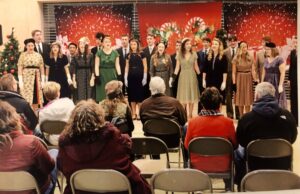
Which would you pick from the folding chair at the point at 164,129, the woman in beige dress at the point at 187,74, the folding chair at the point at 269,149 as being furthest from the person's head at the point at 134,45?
the folding chair at the point at 269,149

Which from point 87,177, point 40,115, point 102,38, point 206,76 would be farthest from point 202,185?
point 102,38

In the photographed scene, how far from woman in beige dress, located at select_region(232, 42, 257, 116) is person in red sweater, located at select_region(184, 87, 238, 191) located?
3933 millimetres

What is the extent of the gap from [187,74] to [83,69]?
201 centimetres

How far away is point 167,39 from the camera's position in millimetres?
10891

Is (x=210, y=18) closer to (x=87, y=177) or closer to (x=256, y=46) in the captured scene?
(x=256, y=46)

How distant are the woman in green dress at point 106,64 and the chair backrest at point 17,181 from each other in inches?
217

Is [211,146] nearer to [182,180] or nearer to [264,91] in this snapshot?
[264,91]

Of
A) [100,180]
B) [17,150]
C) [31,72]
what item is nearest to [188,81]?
[31,72]

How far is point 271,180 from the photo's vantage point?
9.91 ft

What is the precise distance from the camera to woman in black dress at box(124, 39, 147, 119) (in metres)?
8.63

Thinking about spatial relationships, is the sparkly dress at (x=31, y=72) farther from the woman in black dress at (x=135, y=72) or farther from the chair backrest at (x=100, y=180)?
the chair backrest at (x=100, y=180)

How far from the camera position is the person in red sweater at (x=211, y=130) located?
4.16m

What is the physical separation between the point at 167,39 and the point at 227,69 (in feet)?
9.23

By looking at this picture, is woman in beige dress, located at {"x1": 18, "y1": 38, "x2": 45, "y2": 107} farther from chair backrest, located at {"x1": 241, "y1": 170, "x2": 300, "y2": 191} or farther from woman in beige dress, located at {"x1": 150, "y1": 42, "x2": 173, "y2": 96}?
chair backrest, located at {"x1": 241, "y1": 170, "x2": 300, "y2": 191}
